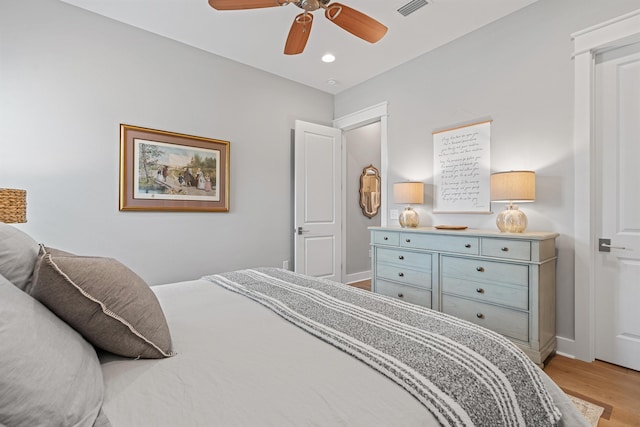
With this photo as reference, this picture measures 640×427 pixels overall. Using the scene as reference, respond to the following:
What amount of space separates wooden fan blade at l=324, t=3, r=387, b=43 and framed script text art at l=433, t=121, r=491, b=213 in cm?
139

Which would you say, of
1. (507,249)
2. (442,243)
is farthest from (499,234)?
(442,243)

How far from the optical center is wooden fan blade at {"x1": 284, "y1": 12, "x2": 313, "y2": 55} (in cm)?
198

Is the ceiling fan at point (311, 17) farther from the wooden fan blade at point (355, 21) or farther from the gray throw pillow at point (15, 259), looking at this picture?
the gray throw pillow at point (15, 259)

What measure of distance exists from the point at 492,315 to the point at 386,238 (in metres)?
1.13

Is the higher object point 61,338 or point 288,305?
point 61,338

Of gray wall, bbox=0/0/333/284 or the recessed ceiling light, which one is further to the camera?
the recessed ceiling light

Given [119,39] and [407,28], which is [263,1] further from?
[119,39]

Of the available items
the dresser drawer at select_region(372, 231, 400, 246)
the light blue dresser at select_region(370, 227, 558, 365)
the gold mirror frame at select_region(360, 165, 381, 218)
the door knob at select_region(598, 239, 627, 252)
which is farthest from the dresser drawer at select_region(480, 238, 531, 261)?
the gold mirror frame at select_region(360, 165, 381, 218)

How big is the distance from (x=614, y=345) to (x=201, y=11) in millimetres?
4175

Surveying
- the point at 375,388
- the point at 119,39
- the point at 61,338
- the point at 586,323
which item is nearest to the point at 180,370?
the point at 61,338

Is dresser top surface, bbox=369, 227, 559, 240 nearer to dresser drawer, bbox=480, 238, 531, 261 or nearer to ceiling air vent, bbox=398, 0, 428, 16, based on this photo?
dresser drawer, bbox=480, 238, 531, 261

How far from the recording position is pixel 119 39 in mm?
2773

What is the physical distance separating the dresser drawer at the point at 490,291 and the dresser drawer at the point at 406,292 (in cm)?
20

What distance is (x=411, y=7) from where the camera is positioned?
253cm
